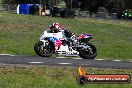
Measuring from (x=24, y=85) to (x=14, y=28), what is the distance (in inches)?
1034

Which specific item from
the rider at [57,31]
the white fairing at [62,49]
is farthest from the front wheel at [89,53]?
the rider at [57,31]

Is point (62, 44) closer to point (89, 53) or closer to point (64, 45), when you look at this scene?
point (64, 45)

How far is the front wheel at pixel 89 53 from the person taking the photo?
19.3m

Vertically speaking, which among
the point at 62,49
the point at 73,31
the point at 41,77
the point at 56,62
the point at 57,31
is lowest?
the point at 73,31

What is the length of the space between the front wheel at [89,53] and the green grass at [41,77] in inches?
149

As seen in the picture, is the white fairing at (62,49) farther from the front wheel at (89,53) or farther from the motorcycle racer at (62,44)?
the front wheel at (89,53)

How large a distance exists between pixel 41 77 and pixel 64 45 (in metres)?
7.09

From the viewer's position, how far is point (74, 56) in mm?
20078

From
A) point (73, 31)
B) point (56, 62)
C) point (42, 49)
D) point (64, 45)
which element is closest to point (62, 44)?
point (64, 45)

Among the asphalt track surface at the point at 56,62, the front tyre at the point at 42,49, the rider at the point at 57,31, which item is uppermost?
the rider at the point at 57,31

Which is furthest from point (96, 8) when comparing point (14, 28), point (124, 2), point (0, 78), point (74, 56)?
point (0, 78)

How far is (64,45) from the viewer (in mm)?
19625

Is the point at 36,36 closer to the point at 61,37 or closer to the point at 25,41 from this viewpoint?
the point at 25,41

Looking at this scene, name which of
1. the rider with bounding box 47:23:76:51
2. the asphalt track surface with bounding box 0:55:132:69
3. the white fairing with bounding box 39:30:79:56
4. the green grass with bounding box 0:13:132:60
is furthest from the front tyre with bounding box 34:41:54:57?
the green grass with bounding box 0:13:132:60
